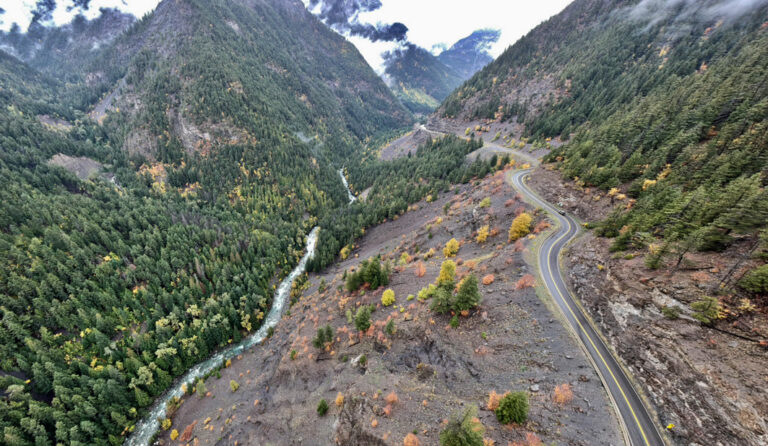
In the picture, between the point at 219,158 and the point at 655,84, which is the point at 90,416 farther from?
the point at 655,84

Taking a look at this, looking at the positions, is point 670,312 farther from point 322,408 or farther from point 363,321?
point 322,408

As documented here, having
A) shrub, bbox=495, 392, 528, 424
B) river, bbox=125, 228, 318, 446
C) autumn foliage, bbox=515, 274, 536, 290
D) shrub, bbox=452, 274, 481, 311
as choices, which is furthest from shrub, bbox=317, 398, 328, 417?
river, bbox=125, 228, 318, 446

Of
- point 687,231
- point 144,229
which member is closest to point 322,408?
point 687,231

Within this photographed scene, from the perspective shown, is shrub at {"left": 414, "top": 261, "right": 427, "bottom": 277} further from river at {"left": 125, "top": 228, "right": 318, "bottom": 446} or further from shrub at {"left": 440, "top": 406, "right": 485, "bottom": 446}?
river at {"left": 125, "top": 228, "right": 318, "bottom": 446}

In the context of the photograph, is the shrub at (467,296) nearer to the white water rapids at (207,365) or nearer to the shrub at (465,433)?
the shrub at (465,433)

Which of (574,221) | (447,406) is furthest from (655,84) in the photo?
(447,406)
